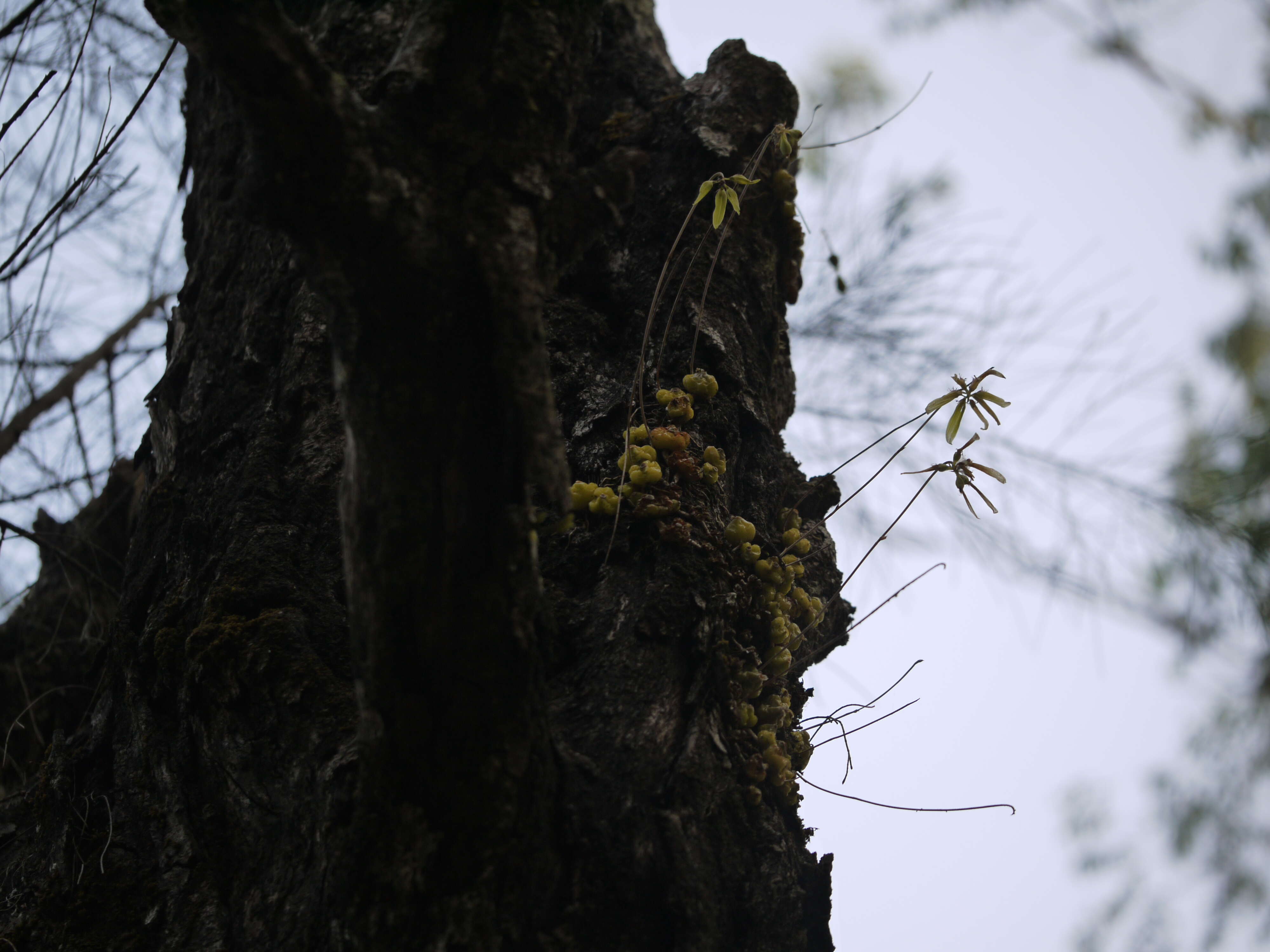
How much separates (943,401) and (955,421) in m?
0.08

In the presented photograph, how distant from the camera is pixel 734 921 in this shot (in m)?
1.07

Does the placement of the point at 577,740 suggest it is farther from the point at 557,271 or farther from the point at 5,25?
the point at 5,25

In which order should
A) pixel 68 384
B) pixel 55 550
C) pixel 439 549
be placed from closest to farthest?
pixel 439 549 → pixel 55 550 → pixel 68 384

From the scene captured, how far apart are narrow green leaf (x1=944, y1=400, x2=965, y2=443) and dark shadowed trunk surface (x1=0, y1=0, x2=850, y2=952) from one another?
0.29 metres

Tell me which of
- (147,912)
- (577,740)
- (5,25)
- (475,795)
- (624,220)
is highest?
(624,220)

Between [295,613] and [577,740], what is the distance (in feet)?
→ 1.47

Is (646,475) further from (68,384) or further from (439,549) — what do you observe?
(68,384)

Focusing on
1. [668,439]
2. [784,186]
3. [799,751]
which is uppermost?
[784,186]

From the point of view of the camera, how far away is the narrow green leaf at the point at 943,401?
127 centimetres

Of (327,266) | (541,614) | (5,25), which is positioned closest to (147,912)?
(541,614)

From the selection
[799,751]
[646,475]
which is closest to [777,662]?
[799,751]

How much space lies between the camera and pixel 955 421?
4.41ft

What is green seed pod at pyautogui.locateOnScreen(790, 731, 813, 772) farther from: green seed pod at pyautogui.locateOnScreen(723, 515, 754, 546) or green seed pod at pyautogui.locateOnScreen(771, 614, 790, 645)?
green seed pod at pyautogui.locateOnScreen(723, 515, 754, 546)

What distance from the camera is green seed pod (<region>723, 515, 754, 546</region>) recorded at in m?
1.29
